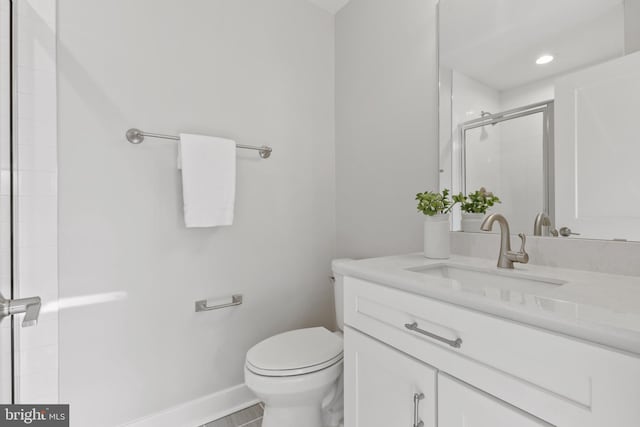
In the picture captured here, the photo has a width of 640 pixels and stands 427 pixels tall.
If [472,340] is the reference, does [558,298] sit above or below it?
above

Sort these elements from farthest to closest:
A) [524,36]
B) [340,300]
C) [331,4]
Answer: [331,4], [340,300], [524,36]

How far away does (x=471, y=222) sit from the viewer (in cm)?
131

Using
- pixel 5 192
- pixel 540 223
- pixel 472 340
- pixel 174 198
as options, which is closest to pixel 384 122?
pixel 540 223

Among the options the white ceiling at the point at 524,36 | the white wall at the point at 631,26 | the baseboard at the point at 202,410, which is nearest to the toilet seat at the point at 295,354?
the baseboard at the point at 202,410

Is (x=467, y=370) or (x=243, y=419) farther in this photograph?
(x=243, y=419)

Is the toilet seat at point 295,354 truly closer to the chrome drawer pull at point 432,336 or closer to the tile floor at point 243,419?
the tile floor at point 243,419

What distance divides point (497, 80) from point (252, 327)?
5.32 ft

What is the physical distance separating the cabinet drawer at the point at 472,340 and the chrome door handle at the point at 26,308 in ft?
2.72

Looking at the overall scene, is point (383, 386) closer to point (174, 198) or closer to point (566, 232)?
point (566, 232)

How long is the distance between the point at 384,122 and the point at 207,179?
0.96 meters

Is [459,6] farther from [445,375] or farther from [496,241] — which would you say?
[445,375]

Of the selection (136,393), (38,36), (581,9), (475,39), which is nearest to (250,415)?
(136,393)

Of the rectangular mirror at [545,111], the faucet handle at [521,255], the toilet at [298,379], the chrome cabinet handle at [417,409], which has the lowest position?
the toilet at [298,379]

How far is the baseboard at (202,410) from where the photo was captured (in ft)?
4.62
